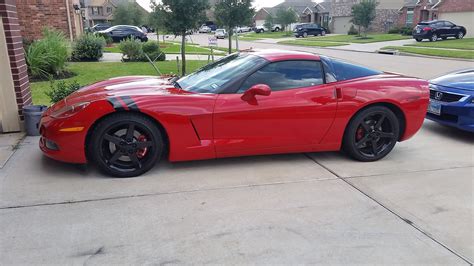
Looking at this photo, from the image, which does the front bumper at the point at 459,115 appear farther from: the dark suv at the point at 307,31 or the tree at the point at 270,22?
the tree at the point at 270,22

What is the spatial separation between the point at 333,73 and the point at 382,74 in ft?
2.65

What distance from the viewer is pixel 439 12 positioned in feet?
141

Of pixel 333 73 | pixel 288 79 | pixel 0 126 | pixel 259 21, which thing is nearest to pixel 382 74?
pixel 333 73

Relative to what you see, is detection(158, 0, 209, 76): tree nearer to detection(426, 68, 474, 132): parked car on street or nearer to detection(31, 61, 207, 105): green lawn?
detection(31, 61, 207, 105): green lawn

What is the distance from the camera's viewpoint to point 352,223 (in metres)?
3.43

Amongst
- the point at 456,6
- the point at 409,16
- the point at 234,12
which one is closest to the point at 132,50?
the point at 234,12

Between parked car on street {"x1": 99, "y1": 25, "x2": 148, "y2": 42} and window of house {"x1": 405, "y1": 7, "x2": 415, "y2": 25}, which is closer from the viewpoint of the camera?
parked car on street {"x1": 99, "y1": 25, "x2": 148, "y2": 42}

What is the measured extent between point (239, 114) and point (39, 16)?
15746 millimetres

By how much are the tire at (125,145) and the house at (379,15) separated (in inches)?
2093

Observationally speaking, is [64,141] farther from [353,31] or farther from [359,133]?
[353,31]

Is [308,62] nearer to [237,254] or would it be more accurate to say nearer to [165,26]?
[237,254]

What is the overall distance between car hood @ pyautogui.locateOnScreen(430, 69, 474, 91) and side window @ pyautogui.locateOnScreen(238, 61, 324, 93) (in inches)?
106

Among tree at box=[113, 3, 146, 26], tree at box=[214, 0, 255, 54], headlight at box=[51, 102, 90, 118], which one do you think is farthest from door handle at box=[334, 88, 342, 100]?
tree at box=[113, 3, 146, 26]

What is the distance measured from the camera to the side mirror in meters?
4.30
